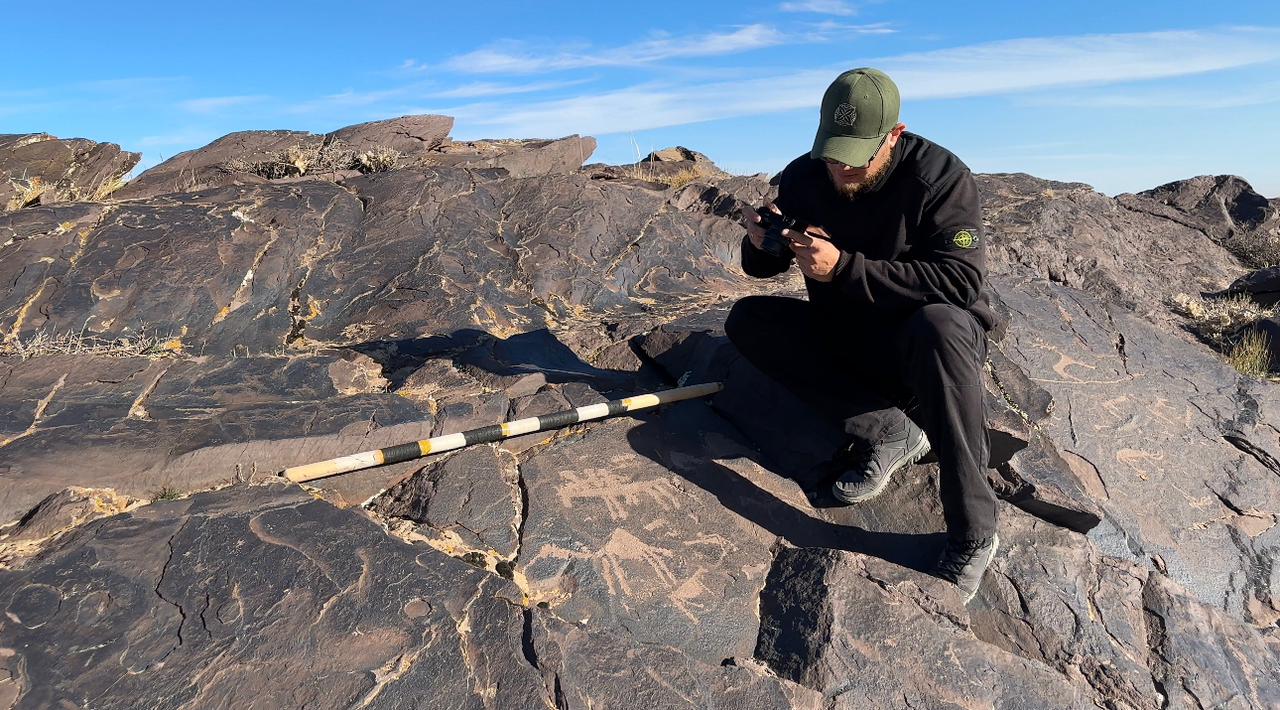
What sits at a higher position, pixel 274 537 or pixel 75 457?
pixel 75 457

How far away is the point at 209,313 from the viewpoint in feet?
18.8

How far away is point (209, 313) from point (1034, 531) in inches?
195

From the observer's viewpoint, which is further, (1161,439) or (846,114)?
(1161,439)

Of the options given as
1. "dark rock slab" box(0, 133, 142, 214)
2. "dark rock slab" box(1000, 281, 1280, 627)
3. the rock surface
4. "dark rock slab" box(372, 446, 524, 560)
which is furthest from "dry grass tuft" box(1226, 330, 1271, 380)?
"dark rock slab" box(0, 133, 142, 214)

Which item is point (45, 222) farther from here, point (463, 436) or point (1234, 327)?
point (1234, 327)

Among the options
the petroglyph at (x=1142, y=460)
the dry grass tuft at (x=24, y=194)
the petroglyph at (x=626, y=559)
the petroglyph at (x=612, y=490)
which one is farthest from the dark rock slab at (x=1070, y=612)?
the dry grass tuft at (x=24, y=194)

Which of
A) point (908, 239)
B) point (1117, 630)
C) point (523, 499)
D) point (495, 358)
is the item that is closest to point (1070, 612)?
point (1117, 630)

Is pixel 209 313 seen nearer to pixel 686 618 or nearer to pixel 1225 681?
pixel 686 618

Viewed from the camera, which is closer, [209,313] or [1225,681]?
[1225,681]

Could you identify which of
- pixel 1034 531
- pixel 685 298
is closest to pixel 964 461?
pixel 1034 531

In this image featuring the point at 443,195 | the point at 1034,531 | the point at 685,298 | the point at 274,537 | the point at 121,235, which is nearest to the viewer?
the point at 274,537

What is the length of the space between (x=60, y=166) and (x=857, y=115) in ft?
27.1

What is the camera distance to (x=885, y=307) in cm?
348

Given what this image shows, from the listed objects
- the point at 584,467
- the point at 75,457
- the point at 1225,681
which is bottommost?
the point at 1225,681
